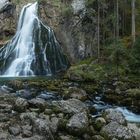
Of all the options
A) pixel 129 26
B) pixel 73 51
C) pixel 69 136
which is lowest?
pixel 69 136

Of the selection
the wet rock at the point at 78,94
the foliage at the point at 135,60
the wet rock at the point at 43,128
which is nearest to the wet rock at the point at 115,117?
the wet rock at the point at 43,128

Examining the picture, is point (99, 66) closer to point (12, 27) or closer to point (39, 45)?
point (39, 45)

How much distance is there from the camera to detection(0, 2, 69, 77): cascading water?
32.7 metres

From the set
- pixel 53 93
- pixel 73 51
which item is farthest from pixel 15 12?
pixel 53 93

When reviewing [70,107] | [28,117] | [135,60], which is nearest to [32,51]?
[135,60]

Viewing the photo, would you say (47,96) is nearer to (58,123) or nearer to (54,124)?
(58,123)

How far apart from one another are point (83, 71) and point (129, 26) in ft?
39.6

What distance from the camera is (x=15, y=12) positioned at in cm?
3772

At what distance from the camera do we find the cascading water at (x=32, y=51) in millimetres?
32719

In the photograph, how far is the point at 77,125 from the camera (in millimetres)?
11336

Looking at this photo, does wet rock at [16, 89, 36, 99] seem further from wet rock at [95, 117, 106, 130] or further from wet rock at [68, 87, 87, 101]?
wet rock at [95, 117, 106, 130]

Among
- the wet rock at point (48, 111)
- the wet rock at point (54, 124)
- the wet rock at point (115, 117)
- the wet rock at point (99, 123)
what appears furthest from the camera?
the wet rock at point (48, 111)

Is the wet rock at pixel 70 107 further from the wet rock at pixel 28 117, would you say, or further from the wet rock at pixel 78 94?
Result: the wet rock at pixel 78 94

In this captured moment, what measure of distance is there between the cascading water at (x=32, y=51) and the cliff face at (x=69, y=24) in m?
0.76
